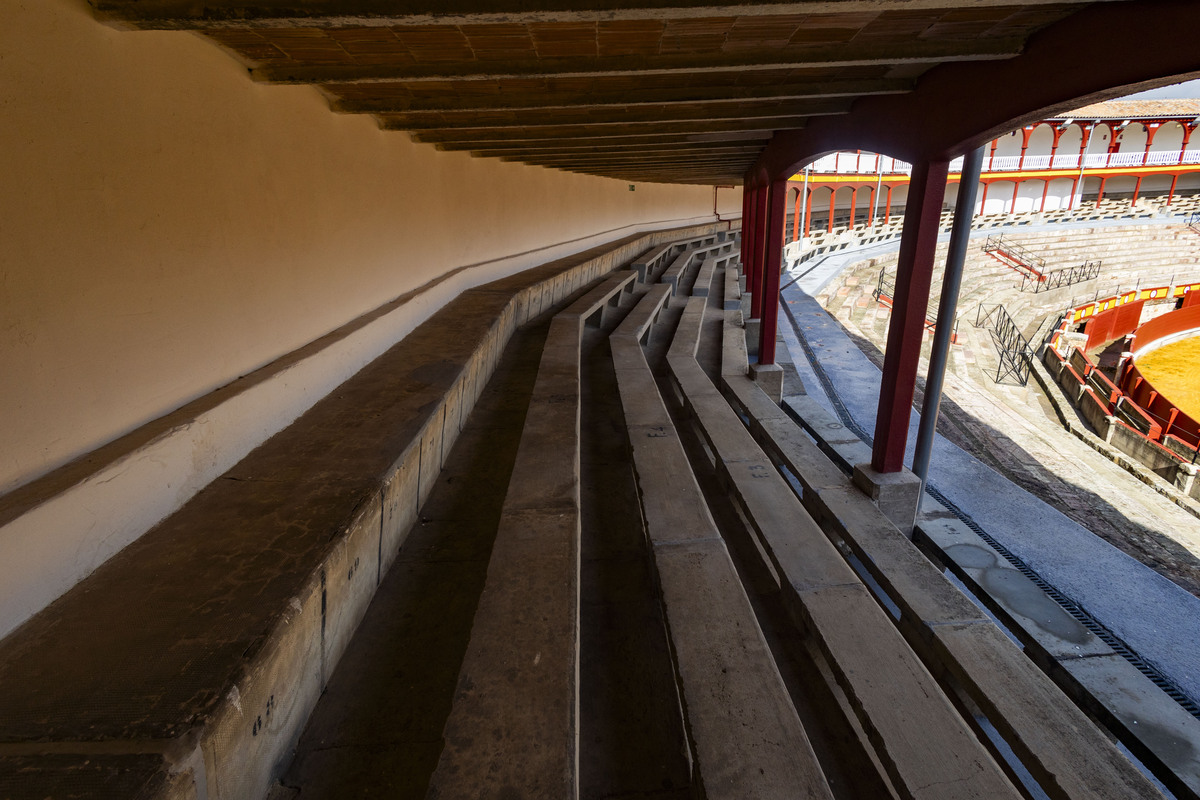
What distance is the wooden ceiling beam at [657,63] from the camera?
10.1 ft

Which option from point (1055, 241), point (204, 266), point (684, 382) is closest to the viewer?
point (204, 266)

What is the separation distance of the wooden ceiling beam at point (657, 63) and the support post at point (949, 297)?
2.95ft

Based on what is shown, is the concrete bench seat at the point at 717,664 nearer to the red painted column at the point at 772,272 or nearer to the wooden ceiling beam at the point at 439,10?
the wooden ceiling beam at the point at 439,10

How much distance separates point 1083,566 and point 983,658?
219 centimetres

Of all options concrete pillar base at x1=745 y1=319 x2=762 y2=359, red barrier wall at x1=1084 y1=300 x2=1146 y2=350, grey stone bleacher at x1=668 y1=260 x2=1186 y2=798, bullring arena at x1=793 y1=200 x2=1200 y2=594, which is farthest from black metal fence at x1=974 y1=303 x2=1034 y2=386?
grey stone bleacher at x1=668 y1=260 x2=1186 y2=798

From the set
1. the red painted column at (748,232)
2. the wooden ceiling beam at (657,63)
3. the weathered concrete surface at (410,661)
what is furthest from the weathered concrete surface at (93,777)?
the red painted column at (748,232)

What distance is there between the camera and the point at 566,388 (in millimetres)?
4578

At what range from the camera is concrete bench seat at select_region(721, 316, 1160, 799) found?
235 centimetres

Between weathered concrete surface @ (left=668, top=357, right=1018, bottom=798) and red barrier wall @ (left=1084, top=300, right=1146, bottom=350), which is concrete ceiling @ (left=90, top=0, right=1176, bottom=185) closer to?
weathered concrete surface @ (left=668, top=357, right=1018, bottom=798)

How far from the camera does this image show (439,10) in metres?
2.19

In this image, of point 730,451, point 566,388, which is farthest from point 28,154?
point 730,451

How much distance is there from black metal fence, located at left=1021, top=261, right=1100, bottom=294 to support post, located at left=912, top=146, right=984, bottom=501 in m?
23.6

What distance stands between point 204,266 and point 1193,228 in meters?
40.2

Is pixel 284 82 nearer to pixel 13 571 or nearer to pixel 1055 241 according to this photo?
pixel 13 571
